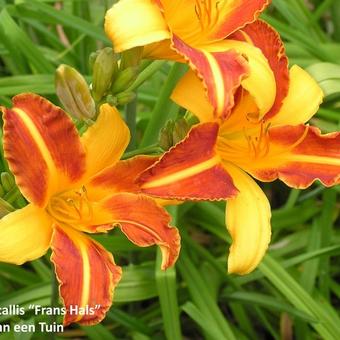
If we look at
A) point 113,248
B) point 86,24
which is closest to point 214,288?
point 113,248

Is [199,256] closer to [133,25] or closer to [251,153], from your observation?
[251,153]

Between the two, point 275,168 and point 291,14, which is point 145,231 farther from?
point 291,14

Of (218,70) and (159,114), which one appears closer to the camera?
(218,70)

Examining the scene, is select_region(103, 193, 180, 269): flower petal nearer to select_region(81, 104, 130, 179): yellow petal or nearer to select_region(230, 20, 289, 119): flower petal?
select_region(81, 104, 130, 179): yellow petal

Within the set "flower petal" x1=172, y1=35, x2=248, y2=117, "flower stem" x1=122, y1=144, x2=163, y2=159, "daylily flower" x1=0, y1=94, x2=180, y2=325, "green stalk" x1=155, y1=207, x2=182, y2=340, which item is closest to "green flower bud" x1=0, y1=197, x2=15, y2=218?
"daylily flower" x1=0, y1=94, x2=180, y2=325

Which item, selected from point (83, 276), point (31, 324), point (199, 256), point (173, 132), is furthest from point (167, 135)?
point (199, 256)
